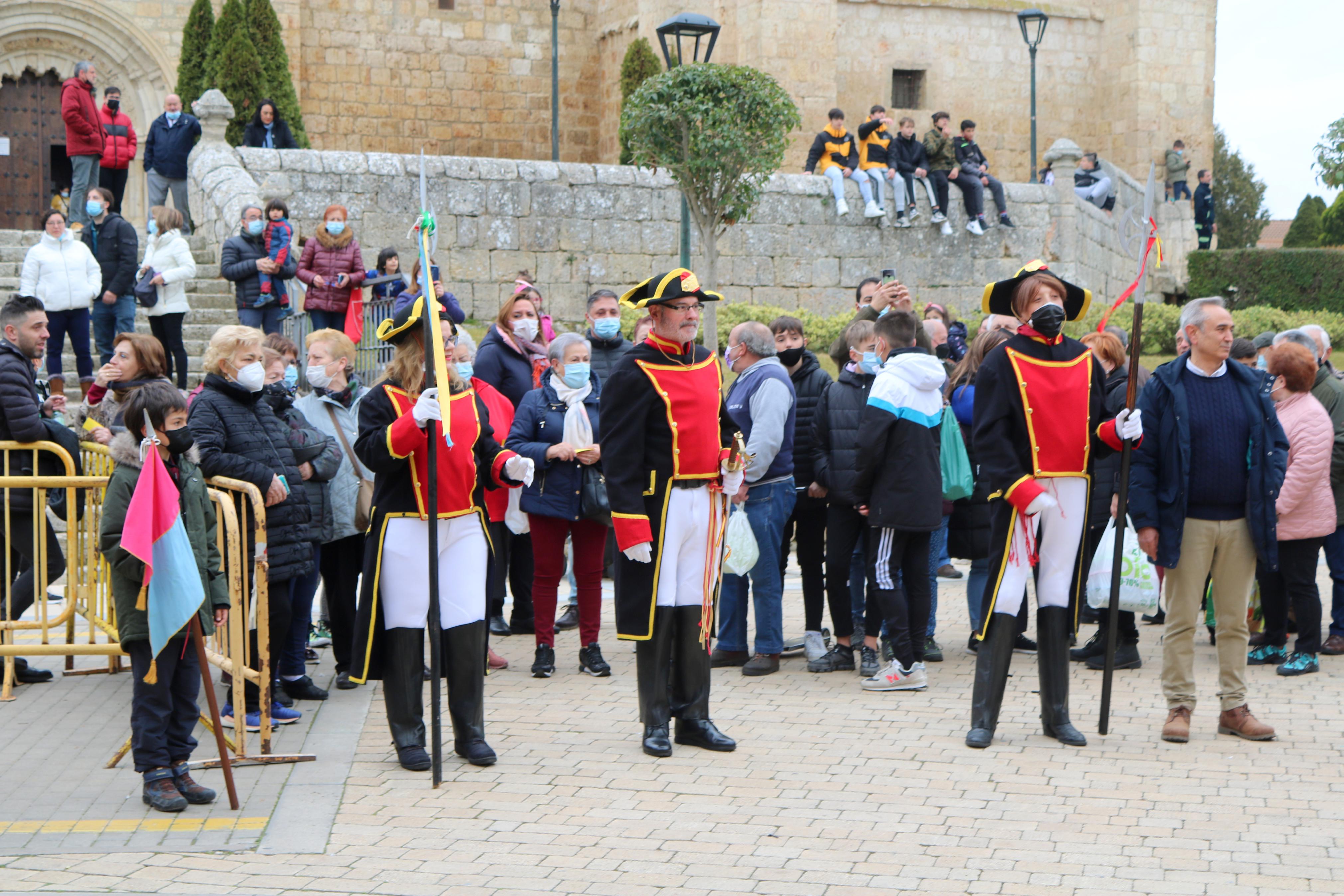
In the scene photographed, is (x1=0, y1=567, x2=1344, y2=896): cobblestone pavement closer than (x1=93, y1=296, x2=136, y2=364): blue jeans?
Yes

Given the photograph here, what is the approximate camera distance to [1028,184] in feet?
69.7

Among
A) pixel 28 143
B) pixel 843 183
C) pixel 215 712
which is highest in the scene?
pixel 28 143

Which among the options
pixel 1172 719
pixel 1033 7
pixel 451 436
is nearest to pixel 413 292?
pixel 451 436

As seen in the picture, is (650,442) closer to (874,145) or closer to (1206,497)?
(1206,497)

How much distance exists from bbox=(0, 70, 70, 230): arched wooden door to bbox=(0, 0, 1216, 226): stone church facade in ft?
0.16

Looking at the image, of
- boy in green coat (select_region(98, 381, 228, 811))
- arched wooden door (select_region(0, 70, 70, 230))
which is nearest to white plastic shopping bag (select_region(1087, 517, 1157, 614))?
boy in green coat (select_region(98, 381, 228, 811))

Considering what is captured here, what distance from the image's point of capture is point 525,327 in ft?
26.2

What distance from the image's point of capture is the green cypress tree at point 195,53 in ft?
66.0

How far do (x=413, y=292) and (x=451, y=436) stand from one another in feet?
9.57

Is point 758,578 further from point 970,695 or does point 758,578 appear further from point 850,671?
point 970,695

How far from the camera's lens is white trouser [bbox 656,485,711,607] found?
582cm

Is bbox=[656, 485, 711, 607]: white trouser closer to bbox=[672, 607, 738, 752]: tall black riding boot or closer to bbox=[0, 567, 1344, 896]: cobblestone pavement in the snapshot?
bbox=[672, 607, 738, 752]: tall black riding boot

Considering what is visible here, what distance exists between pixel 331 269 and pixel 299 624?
631cm

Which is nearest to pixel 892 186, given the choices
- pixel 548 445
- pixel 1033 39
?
pixel 1033 39
